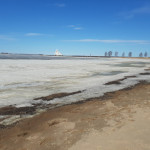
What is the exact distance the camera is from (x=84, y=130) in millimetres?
4836

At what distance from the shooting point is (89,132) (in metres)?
4.69

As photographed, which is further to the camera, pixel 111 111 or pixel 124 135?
pixel 111 111

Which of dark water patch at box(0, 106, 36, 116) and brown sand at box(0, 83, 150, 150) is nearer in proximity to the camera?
brown sand at box(0, 83, 150, 150)

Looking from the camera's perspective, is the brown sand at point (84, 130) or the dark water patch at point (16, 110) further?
the dark water patch at point (16, 110)

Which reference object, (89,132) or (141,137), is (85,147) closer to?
(89,132)

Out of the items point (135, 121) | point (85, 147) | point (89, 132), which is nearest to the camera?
point (85, 147)

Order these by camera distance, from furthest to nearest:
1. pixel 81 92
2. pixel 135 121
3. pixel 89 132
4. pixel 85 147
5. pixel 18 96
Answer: pixel 81 92 < pixel 18 96 < pixel 135 121 < pixel 89 132 < pixel 85 147

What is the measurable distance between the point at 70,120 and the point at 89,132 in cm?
114

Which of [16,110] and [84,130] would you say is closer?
[84,130]

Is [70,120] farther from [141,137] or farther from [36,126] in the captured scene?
[141,137]

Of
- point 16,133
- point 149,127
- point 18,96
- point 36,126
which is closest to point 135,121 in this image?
point 149,127

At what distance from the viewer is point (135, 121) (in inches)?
212

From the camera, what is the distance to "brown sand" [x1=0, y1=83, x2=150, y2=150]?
13.2 ft

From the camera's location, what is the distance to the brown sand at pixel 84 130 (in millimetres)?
4035
